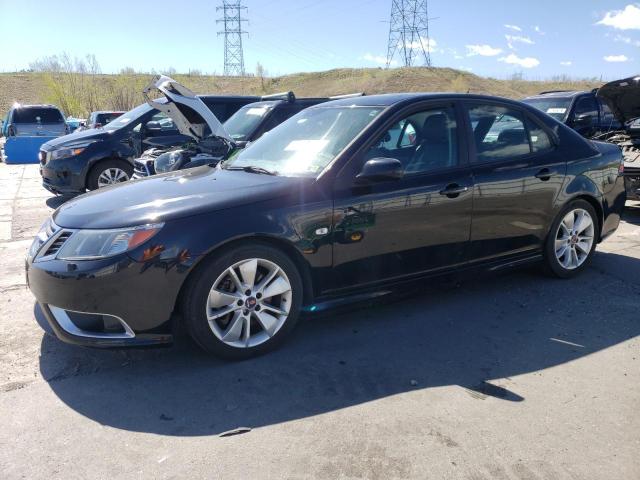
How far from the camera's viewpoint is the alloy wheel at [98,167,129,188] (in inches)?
354

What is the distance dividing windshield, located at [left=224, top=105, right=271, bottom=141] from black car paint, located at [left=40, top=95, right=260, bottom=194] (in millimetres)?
1069

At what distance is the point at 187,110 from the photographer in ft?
24.2

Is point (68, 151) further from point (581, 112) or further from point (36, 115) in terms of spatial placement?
point (36, 115)

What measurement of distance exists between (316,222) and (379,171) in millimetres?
540

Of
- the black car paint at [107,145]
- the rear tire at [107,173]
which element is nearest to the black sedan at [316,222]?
the black car paint at [107,145]

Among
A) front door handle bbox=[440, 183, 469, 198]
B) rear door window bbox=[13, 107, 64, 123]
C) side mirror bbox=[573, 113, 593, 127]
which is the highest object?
rear door window bbox=[13, 107, 64, 123]

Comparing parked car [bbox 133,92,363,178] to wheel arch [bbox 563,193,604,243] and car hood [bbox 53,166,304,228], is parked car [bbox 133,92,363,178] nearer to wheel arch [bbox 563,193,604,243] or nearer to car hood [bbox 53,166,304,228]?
car hood [bbox 53,166,304,228]

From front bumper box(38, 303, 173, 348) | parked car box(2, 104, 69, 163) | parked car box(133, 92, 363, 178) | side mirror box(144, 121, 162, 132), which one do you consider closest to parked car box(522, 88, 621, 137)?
parked car box(133, 92, 363, 178)

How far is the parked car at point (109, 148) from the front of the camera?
8.82m

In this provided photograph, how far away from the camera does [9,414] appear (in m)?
2.80

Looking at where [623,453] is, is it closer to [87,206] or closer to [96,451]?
[96,451]

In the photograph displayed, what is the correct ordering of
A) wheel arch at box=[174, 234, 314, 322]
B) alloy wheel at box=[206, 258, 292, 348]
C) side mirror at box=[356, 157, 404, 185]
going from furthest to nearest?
side mirror at box=[356, 157, 404, 185] → alloy wheel at box=[206, 258, 292, 348] → wheel arch at box=[174, 234, 314, 322]

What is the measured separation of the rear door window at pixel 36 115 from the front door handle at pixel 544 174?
18678mm

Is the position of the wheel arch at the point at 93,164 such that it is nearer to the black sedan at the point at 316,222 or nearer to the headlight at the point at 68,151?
the headlight at the point at 68,151
